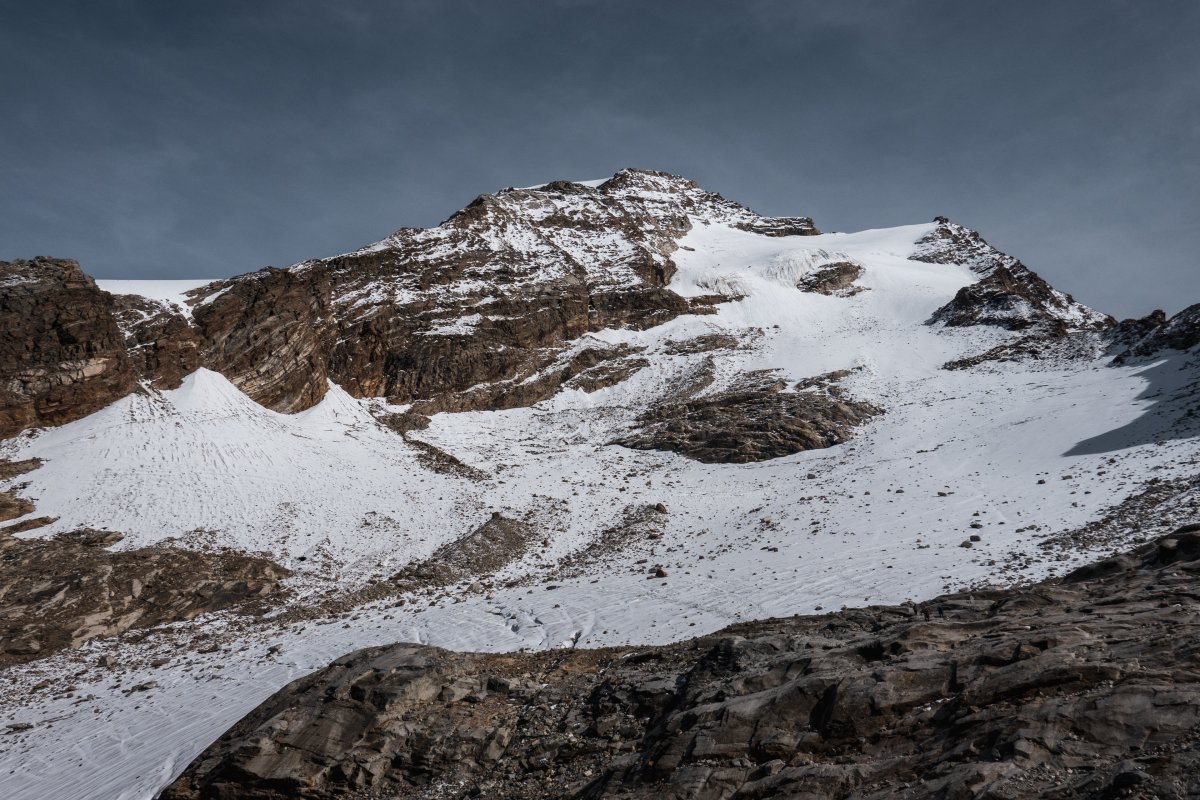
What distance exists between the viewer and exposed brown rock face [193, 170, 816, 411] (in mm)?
40500

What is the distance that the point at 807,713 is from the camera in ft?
26.8

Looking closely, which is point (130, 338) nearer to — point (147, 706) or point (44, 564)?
point (44, 564)

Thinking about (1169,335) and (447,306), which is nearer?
(1169,335)

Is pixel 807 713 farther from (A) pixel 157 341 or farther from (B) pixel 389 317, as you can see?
(B) pixel 389 317

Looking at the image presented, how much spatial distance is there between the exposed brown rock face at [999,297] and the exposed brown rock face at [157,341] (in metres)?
59.5

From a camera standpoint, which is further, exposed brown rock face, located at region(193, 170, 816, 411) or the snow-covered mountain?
exposed brown rock face, located at region(193, 170, 816, 411)

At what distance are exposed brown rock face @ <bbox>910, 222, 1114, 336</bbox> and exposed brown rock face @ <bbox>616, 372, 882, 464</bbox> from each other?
1927cm

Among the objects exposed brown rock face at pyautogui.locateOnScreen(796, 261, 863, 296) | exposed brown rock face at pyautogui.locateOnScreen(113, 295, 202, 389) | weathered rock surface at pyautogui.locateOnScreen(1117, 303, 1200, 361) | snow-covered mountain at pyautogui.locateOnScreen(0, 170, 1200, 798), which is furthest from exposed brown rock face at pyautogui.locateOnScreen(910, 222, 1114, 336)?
exposed brown rock face at pyautogui.locateOnScreen(113, 295, 202, 389)

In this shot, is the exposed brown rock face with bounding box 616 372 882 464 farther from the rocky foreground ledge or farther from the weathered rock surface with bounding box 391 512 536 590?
the rocky foreground ledge

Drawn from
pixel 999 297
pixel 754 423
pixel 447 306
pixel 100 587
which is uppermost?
pixel 999 297

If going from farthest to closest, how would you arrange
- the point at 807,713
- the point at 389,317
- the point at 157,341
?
the point at 389,317 < the point at 157,341 < the point at 807,713

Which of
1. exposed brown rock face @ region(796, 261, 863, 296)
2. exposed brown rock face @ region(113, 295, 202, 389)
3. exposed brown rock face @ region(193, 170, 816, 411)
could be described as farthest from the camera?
exposed brown rock face @ region(796, 261, 863, 296)

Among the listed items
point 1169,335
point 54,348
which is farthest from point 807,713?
point 1169,335

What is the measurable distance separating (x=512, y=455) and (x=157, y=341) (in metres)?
21.6
